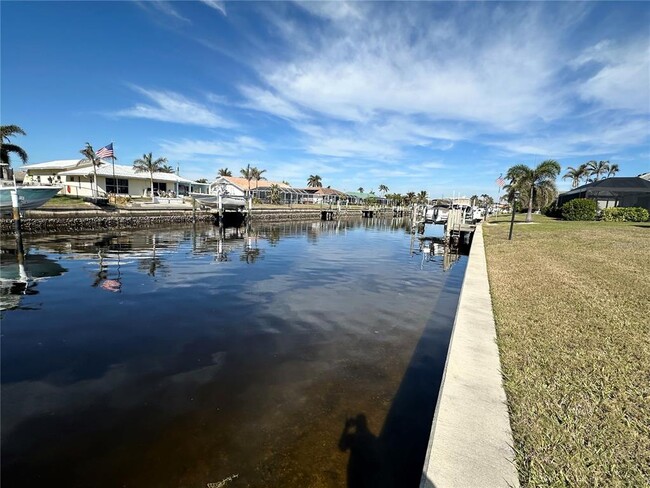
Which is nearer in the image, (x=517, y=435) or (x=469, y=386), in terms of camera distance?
(x=517, y=435)

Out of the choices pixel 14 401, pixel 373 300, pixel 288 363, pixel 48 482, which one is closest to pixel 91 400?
pixel 14 401

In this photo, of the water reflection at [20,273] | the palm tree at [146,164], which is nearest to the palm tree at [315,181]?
the palm tree at [146,164]

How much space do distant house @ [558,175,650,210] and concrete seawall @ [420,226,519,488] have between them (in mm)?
44530

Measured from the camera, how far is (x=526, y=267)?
1249cm

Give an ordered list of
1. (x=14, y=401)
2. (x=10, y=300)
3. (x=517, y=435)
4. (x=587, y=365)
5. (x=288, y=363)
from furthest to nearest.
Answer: (x=10, y=300) < (x=288, y=363) < (x=14, y=401) < (x=587, y=365) < (x=517, y=435)

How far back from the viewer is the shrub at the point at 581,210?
3453 cm

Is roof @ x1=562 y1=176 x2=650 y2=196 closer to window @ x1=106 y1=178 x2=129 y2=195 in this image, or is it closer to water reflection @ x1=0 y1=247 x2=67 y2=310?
water reflection @ x1=0 y1=247 x2=67 y2=310

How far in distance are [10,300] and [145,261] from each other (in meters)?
6.39

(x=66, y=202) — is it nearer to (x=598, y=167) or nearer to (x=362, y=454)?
(x=362, y=454)

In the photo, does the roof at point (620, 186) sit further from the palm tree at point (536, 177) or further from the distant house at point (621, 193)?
the palm tree at point (536, 177)

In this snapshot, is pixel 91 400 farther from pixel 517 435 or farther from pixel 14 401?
pixel 517 435

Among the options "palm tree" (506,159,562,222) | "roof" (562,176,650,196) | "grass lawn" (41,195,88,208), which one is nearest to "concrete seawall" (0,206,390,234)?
"grass lawn" (41,195,88,208)

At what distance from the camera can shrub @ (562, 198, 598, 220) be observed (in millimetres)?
34531

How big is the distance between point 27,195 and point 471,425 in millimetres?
32585
